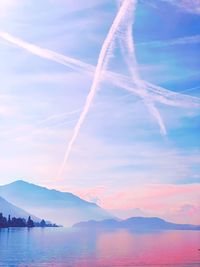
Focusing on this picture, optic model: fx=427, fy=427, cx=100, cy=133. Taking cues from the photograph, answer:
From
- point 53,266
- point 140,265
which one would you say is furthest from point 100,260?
point 53,266

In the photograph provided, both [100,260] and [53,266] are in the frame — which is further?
[100,260]

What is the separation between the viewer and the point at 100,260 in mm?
107312

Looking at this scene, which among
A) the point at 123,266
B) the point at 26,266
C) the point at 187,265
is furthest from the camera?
the point at 187,265

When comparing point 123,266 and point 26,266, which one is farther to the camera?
point 123,266

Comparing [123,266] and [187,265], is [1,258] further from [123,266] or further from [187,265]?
[187,265]

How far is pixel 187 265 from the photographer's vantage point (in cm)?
10212

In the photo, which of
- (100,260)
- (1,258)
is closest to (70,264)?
(100,260)

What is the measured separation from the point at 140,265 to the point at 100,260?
12925mm

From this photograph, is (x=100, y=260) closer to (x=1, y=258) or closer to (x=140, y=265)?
(x=140, y=265)

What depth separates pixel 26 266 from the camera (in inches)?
3479

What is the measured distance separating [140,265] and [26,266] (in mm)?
26681

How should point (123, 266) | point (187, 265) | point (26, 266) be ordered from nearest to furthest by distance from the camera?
1. point (26, 266)
2. point (123, 266)
3. point (187, 265)

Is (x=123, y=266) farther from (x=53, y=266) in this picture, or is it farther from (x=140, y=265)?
(x=53, y=266)

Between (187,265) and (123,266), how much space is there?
703 inches
